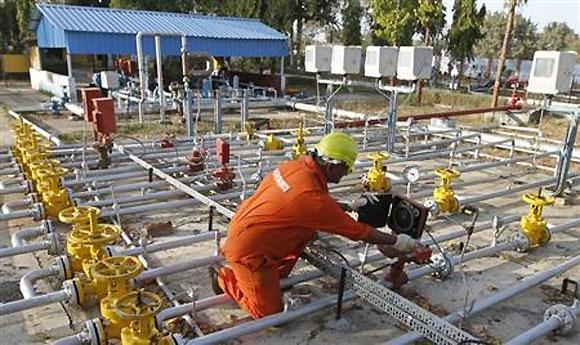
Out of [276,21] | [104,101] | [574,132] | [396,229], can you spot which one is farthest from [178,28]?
[396,229]

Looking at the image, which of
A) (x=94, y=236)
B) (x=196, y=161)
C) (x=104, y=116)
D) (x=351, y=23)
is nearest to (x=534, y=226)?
(x=94, y=236)

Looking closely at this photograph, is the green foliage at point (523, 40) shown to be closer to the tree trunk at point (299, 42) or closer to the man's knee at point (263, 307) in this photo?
the tree trunk at point (299, 42)

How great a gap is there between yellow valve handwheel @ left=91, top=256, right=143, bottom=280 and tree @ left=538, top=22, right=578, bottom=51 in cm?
4960

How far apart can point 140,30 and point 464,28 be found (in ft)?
46.6

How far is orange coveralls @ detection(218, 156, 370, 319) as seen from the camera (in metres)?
3.02

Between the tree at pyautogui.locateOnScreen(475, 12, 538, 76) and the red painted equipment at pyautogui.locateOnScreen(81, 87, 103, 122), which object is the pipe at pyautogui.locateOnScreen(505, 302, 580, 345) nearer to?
the red painted equipment at pyautogui.locateOnScreen(81, 87, 103, 122)

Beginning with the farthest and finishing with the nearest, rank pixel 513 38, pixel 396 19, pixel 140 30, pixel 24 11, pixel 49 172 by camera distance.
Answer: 1. pixel 513 38
2. pixel 24 11
3. pixel 396 19
4. pixel 140 30
5. pixel 49 172

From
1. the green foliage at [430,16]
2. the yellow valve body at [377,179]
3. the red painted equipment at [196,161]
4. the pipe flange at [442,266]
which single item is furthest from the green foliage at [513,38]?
the pipe flange at [442,266]

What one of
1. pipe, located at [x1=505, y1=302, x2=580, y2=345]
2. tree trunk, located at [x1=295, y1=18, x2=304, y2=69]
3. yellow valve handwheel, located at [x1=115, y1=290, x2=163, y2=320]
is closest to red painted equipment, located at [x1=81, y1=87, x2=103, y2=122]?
yellow valve handwheel, located at [x1=115, y1=290, x2=163, y2=320]

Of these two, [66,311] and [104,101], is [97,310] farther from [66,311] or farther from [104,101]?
[104,101]

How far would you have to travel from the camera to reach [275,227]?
313 cm

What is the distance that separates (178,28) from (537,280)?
17.1 m

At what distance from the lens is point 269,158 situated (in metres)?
7.83

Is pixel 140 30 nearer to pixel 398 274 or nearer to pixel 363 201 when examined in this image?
pixel 363 201
